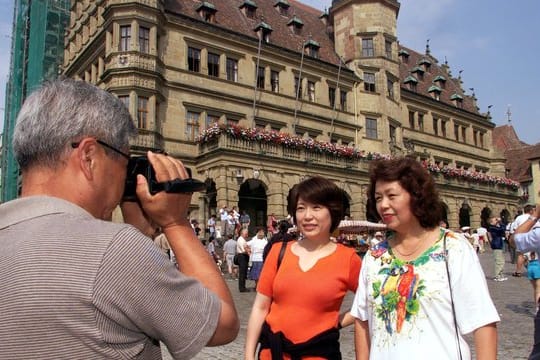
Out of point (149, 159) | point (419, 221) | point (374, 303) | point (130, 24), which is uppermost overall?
point (130, 24)

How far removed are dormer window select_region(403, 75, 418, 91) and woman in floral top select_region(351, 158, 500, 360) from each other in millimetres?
40347

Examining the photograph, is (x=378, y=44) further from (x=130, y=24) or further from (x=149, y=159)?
(x=149, y=159)

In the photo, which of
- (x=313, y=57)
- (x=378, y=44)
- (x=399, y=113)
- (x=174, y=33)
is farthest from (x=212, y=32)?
(x=399, y=113)

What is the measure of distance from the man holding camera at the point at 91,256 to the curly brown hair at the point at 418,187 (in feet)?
5.20

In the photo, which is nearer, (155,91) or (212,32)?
(155,91)

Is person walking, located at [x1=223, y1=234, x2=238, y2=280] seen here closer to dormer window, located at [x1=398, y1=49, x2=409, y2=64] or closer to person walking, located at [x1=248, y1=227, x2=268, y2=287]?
person walking, located at [x1=248, y1=227, x2=268, y2=287]

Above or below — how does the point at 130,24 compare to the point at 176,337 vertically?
above

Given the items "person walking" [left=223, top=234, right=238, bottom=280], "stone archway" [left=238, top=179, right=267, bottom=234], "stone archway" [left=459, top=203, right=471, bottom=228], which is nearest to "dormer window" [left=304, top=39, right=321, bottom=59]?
"stone archway" [left=238, top=179, right=267, bottom=234]

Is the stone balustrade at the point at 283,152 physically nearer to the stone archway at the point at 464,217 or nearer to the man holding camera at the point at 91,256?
the stone archway at the point at 464,217

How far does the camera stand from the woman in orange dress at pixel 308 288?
3049mm

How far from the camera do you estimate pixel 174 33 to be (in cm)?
2698

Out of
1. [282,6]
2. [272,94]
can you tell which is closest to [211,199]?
[272,94]

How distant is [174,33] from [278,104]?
8010mm

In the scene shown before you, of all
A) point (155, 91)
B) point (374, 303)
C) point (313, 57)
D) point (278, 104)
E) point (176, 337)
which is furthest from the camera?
point (313, 57)
